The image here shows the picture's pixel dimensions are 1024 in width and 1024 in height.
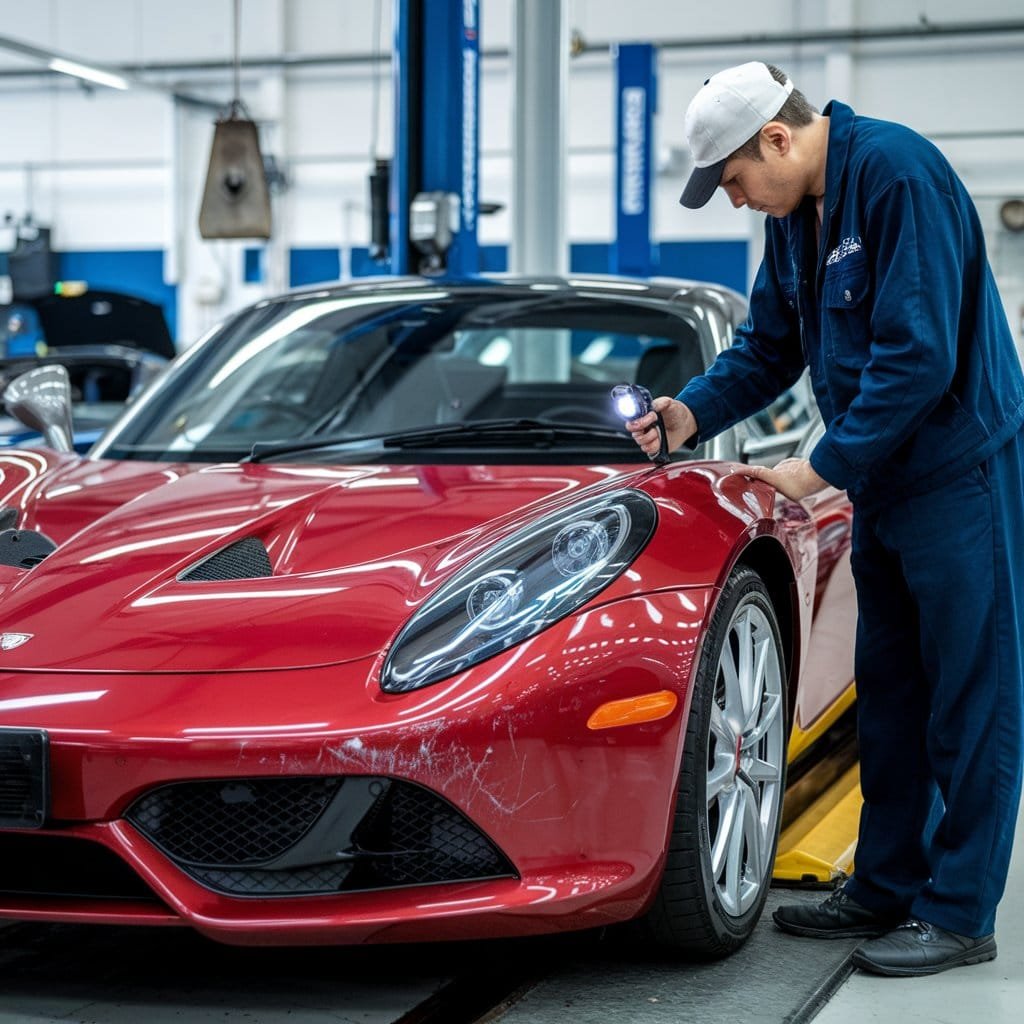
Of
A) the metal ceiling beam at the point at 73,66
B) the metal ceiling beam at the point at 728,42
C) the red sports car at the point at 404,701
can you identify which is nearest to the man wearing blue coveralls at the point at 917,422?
the red sports car at the point at 404,701

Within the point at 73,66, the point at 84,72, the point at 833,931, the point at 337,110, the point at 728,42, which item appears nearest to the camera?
the point at 833,931

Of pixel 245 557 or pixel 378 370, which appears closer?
pixel 245 557

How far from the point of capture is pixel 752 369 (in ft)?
9.67

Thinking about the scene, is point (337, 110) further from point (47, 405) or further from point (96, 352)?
point (47, 405)

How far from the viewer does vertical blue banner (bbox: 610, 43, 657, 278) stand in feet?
41.2

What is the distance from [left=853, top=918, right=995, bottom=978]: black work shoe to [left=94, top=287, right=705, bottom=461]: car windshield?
4.12 feet

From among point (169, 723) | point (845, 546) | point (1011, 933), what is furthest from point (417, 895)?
point (845, 546)

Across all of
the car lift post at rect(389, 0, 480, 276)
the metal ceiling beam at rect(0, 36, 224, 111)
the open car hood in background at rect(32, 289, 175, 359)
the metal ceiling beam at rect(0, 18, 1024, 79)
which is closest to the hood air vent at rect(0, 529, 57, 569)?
the car lift post at rect(389, 0, 480, 276)

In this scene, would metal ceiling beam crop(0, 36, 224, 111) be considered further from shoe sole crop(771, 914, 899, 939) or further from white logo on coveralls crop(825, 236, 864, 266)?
shoe sole crop(771, 914, 899, 939)

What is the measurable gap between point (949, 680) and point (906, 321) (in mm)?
590

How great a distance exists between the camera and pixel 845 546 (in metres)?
3.59

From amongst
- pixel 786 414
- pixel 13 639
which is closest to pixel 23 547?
pixel 13 639

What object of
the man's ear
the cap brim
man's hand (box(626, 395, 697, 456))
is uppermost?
the man's ear

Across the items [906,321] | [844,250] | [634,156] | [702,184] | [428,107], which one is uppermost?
[634,156]
